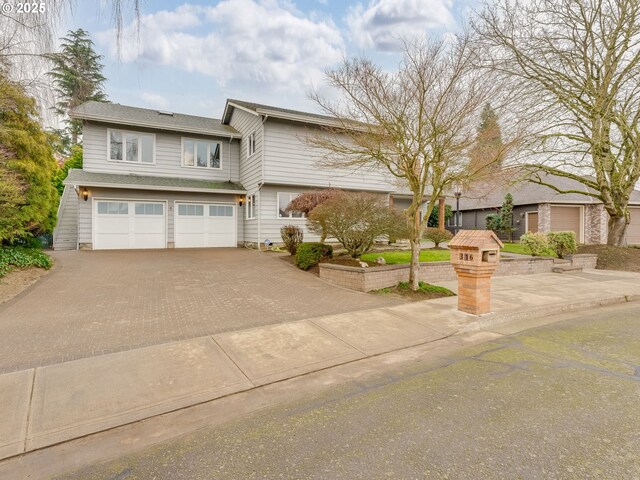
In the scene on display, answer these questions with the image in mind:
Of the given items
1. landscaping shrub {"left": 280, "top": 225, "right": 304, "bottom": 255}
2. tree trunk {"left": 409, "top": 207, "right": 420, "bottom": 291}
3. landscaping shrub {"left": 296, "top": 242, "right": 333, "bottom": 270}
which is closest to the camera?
tree trunk {"left": 409, "top": 207, "right": 420, "bottom": 291}

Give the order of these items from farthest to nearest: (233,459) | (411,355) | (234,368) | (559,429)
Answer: (411,355) < (234,368) < (559,429) < (233,459)

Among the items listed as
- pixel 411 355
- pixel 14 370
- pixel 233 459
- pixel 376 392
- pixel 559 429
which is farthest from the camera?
pixel 411 355

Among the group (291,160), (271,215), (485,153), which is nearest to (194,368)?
(485,153)

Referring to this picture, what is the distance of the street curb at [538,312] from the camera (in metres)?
5.61

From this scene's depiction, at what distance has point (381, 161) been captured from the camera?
748 cm

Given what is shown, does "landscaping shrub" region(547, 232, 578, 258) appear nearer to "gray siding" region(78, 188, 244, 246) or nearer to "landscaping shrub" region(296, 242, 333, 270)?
"landscaping shrub" region(296, 242, 333, 270)

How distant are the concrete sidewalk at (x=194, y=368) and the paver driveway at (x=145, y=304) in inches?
18.0

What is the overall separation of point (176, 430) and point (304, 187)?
1269cm

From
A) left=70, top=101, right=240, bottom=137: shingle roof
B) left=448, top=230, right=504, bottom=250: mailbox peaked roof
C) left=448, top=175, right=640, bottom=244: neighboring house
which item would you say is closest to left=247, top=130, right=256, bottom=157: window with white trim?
left=70, top=101, right=240, bottom=137: shingle roof

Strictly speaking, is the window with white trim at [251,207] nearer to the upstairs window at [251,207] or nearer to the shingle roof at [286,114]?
the upstairs window at [251,207]

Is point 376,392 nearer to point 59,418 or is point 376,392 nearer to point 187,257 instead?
point 59,418

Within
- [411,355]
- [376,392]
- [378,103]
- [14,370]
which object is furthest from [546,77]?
[14,370]

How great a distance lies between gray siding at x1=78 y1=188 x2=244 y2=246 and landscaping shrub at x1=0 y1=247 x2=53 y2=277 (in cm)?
408

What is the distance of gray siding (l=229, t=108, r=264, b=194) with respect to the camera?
45.8ft
